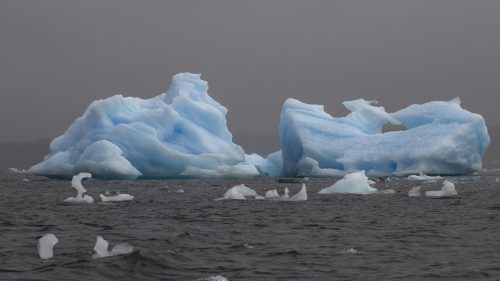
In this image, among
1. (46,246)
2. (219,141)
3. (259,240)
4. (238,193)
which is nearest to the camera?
(46,246)

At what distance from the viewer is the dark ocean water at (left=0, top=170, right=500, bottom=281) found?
983 centimetres

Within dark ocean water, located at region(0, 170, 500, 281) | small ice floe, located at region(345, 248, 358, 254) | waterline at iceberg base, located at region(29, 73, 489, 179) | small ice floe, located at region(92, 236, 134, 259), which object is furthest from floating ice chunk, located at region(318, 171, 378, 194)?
small ice floe, located at region(92, 236, 134, 259)

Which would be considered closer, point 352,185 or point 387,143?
point 352,185

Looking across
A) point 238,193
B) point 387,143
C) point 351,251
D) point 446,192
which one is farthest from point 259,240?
point 387,143

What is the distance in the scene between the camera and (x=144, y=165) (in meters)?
44.2

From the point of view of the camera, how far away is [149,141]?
41.1 m

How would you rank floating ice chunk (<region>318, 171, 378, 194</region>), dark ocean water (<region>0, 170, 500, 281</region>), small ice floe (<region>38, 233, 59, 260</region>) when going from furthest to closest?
floating ice chunk (<region>318, 171, 378, 194</region>) → small ice floe (<region>38, 233, 59, 260</region>) → dark ocean water (<region>0, 170, 500, 281</region>)

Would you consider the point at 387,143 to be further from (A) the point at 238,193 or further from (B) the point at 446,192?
(A) the point at 238,193

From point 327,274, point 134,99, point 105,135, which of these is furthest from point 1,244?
point 134,99

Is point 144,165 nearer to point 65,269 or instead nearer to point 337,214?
point 337,214

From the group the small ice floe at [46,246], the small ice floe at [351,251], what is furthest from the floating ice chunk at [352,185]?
the small ice floe at [46,246]

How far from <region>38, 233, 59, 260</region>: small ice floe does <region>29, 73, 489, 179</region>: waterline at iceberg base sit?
2914 cm

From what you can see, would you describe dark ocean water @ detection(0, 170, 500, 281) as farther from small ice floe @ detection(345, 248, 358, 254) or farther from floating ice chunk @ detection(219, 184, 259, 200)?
floating ice chunk @ detection(219, 184, 259, 200)

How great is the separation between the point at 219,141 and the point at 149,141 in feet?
18.6
